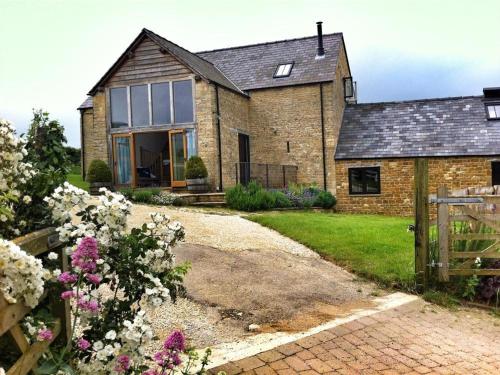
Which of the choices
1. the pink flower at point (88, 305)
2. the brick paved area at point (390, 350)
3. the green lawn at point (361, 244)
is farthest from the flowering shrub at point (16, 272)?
the green lawn at point (361, 244)

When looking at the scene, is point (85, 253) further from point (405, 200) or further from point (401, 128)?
point (401, 128)

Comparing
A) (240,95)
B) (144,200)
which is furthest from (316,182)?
(144,200)

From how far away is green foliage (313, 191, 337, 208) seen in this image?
18844 mm

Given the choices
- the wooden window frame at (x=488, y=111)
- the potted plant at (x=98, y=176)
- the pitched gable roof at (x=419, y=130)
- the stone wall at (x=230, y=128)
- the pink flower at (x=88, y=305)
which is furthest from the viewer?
the wooden window frame at (x=488, y=111)

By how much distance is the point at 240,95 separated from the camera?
70.5ft

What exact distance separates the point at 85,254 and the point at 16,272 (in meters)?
0.51

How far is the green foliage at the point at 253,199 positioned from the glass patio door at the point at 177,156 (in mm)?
2755

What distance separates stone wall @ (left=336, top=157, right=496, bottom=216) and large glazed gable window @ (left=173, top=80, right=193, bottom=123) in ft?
22.7

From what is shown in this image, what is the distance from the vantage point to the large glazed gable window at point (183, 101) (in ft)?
60.8

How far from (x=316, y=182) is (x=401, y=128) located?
473cm

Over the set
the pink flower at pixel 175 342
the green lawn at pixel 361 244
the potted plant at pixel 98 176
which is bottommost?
the green lawn at pixel 361 244

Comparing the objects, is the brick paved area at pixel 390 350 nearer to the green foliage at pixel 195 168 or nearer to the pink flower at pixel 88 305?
the pink flower at pixel 88 305

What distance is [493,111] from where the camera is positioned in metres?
21.0

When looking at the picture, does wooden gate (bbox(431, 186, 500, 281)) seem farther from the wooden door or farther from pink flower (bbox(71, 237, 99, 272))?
the wooden door
